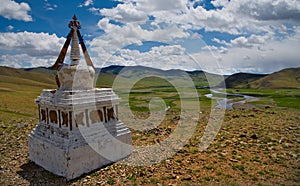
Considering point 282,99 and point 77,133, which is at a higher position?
point 77,133

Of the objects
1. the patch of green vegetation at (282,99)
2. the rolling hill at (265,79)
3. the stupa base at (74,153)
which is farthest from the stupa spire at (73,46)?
the rolling hill at (265,79)

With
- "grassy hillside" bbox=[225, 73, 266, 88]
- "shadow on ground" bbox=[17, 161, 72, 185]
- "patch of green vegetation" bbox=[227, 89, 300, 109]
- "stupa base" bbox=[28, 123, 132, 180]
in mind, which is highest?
"grassy hillside" bbox=[225, 73, 266, 88]

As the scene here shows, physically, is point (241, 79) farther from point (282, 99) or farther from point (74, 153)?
point (74, 153)

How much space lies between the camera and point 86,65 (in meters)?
11.6

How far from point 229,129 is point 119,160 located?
8727 millimetres

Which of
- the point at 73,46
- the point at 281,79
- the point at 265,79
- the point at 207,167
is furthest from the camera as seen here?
the point at 265,79

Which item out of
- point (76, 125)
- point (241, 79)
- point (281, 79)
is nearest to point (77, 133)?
point (76, 125)

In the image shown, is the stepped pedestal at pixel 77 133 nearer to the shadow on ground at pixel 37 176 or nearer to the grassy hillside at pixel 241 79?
the shadow on ground at pixel 37 176

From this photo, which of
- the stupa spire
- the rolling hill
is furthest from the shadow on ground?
the rolling hill

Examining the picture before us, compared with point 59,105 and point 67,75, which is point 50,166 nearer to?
point 59,105

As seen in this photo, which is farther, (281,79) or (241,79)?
(241,79)

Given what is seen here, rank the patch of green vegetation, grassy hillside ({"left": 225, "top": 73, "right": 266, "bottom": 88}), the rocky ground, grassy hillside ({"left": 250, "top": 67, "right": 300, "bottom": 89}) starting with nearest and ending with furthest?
the rocky ground, the patch of green vegetation, grassy hillside ({"left": 250, "top": 67, "right": 300, "bottom": 89}), grassy hillside ({"left": 225, "top": 73, "right": 266, "bottom": 88})

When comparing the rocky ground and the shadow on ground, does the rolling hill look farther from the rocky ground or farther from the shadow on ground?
the shadow on ground

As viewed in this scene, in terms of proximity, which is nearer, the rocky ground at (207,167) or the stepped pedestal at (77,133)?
the rocky ground at (207,167)
